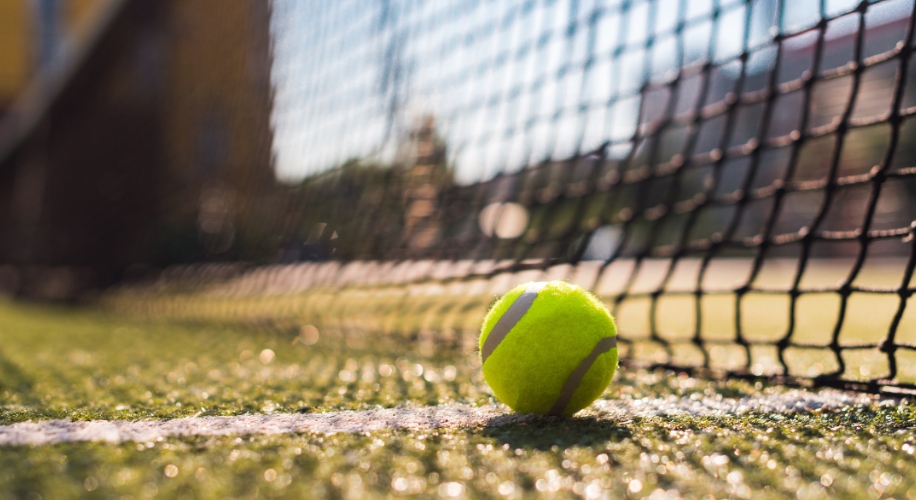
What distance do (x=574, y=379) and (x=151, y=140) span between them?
258 inches

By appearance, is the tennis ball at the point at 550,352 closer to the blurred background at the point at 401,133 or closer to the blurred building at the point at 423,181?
the blurred background at the point at 401,133

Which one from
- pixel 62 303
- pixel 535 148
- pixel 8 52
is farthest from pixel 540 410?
pixel 8 52

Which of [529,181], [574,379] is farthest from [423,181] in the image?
[574,379]

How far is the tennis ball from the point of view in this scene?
4.11 ft

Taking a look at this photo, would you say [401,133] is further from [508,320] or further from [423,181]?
[508,320]

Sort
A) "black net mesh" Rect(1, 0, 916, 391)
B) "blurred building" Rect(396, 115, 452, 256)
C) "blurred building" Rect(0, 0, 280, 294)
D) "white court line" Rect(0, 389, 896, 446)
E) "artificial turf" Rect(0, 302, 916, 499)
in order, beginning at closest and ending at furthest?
"artificial turf" Rect(0, 302, 916, 499) < "white court line" Rect(0, 389, 896, 446) < "black net mesh" Rect(1, 0, 916, 391) < "blurred building" Rect(396, 115, 452, 256) < "blurred building" Rect(0, 0, 280, 294)

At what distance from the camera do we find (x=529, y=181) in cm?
396

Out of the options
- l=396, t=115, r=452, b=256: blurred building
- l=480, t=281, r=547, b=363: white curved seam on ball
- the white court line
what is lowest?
the white court line

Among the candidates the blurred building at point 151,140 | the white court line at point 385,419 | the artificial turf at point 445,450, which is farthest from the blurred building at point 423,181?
the white court line at point 385,419

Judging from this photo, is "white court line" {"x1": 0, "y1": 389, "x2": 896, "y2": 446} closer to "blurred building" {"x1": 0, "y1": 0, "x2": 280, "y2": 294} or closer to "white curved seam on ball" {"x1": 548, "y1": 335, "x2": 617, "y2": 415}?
"white curved seam on ball" {"x1": 548, "y1": 335, "x2": 617, "y2": 415}

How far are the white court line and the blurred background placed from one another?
528mm

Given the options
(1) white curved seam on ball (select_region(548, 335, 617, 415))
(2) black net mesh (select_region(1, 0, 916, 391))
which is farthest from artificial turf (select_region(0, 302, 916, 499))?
(2) black net mesh (select_region(1, 0, 916, 391))

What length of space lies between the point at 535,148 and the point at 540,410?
2142 mm

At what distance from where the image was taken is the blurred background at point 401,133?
88.0 inches
